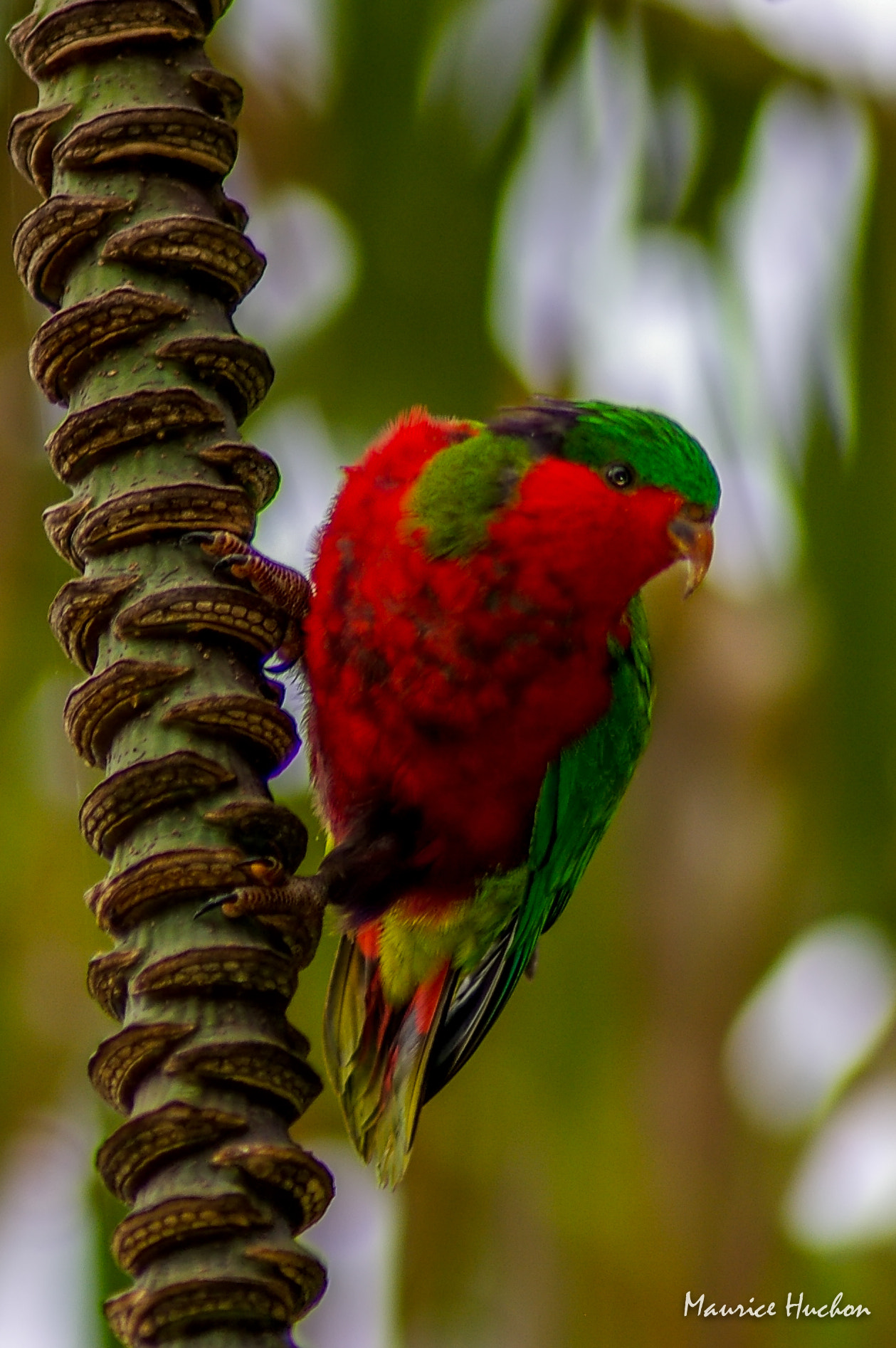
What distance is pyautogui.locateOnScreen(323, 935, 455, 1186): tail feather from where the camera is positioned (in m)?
3.13

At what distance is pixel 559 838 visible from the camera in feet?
10.6

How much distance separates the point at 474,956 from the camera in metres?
3.42

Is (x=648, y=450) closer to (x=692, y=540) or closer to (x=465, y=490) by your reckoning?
(x=692, y=540)

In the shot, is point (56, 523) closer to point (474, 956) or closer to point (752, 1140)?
point (474, 956)

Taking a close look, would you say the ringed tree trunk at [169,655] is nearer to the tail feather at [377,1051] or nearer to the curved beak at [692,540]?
the tail feather at [377,1051]

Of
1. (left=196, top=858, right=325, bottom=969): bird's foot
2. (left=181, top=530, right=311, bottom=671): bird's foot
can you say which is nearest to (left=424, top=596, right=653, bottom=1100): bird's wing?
(left=181, top=530, right=311, bottom=671): bird's foot

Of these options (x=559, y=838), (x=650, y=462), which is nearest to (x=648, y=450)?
(x=650, y=462)

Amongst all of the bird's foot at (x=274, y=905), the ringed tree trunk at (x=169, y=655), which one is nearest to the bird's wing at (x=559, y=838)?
the ringed tree trunk at (x=169, y=655)

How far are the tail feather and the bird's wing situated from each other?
0.06 m

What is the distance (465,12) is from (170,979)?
253 centimetres
